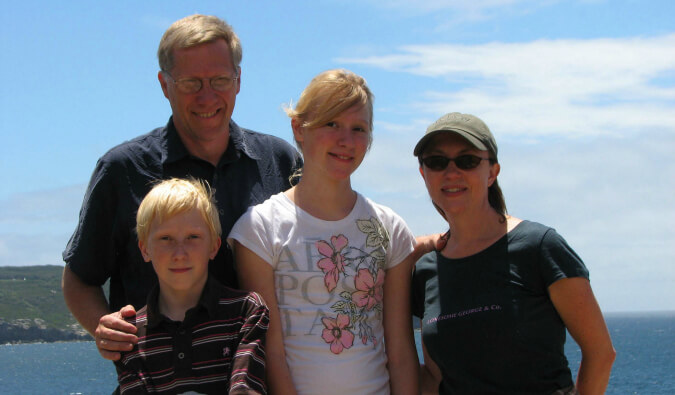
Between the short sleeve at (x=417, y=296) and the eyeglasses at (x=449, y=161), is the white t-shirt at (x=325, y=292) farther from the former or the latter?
the eyeglasses at (x=449, y=161)

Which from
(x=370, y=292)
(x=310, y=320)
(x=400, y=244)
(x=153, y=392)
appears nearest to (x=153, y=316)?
(x=153, y=392)

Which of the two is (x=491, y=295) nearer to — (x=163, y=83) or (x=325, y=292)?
(x=325, y=292)

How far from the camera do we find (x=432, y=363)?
474 cm

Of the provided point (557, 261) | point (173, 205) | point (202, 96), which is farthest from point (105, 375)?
point (557, 261)

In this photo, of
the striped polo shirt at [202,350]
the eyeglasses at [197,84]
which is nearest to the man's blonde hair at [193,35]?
the eyeglasses at [197,84]

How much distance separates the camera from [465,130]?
14.7ft

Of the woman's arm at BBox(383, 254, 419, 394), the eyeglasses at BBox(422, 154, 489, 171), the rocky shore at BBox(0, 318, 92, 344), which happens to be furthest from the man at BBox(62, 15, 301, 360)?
the rocky shore at BBox(0, 318, 92, 344)

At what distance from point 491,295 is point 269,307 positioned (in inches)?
53.0

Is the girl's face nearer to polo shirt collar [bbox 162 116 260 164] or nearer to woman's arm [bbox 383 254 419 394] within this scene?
polo shirt collar [bbox 162 116 260 164]

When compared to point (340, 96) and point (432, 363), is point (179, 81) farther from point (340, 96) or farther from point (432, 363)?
point (432, 363)

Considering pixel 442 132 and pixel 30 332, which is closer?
pixel 442 132

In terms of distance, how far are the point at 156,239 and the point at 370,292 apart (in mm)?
1387

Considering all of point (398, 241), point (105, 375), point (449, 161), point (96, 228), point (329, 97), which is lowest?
point (105, 375)

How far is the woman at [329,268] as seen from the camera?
433 cm
